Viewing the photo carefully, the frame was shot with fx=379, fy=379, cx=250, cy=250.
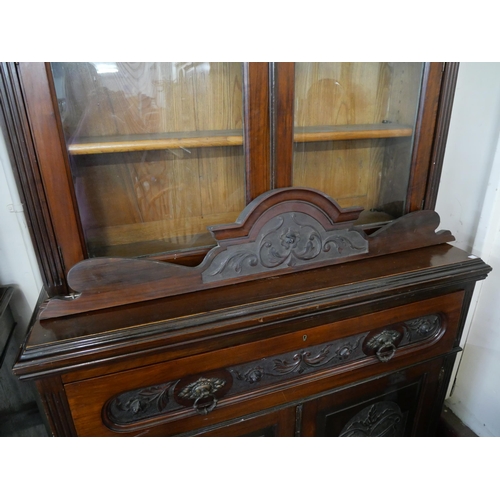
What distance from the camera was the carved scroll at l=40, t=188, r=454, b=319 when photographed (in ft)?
1.92

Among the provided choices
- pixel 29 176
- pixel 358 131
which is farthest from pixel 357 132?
pixel 29 176

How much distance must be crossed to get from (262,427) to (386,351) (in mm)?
282

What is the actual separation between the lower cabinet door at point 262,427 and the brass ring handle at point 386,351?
0.65ft

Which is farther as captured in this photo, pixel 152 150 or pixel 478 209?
pixel 478 209

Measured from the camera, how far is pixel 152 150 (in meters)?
0.62

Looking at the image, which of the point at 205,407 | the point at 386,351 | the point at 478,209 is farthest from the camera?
the point at 478,209

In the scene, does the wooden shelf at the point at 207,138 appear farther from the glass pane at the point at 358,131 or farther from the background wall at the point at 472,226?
the background wall at the point at 472,226

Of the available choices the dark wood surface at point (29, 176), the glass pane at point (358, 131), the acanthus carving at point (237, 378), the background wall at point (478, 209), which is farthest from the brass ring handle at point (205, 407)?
the background wall at point (478, 209)

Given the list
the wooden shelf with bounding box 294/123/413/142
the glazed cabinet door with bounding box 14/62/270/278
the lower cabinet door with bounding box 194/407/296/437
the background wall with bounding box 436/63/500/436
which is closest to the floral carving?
the lower cabinet door with bounding box 194/407/296/437

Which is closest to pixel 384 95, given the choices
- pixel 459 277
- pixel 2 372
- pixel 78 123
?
pixel 459 277

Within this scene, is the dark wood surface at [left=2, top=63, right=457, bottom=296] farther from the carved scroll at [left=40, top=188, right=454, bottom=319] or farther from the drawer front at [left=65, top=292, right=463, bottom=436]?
the drawer front at [left=65, top=292, right=463, bottom=436]

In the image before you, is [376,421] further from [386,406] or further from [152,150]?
[152,150]

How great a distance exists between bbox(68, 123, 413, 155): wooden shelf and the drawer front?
13.2 inches

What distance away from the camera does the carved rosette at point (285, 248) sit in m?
0.64
